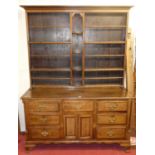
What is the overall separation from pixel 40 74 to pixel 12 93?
7.49 ft

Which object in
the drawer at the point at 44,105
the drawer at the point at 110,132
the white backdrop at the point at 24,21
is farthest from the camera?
the white backdrop at the point at 24,21

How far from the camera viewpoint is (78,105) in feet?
7.91

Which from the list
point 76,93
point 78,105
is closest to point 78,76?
point 76,93

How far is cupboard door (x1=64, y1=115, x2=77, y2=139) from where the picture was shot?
96.3 inches

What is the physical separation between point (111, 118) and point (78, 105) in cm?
51

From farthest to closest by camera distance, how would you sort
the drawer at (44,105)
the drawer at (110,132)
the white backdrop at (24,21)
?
the white backdrop at (24,21) < the drawer at (110,132) < the drawer at (44,105)

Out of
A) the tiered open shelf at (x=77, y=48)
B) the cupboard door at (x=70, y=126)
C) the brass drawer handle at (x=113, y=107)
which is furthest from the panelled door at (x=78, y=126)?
the tiered open shelf at (x=77, y=48)

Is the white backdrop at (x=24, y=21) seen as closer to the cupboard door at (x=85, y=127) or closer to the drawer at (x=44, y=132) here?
the drawer at (x=44, y=132)

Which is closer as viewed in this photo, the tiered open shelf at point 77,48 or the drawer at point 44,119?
the drawer at point 44,119

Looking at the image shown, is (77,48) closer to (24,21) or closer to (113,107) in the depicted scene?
(24,21)

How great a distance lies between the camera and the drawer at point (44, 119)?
96.1 inches

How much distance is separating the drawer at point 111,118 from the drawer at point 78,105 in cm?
20

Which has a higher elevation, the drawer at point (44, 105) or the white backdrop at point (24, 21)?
the white backdrop at point (24, 21)

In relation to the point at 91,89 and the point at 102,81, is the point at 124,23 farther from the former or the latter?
the point at 91,89
